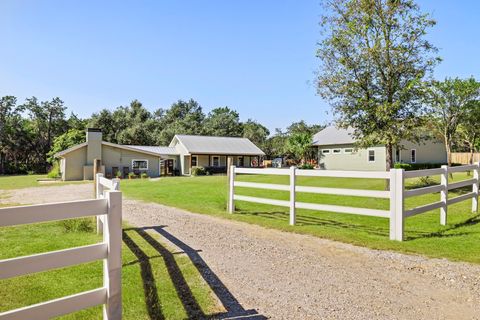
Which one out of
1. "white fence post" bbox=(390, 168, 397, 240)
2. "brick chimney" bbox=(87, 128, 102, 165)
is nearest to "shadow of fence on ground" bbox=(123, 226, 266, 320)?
"white fence post" bbox=(390, 168, 397, 240)

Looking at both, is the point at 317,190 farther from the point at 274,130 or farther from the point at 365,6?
the point at 274,130

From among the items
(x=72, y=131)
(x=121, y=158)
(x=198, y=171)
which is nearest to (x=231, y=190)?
(x=121, y=158)

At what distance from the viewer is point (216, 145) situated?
132 ft

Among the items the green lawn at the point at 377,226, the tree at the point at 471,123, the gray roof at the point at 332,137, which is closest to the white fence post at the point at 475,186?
the green lawn at the point at 377,226

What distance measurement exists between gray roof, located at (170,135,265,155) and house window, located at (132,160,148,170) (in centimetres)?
522

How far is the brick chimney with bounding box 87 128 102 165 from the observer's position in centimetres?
2998

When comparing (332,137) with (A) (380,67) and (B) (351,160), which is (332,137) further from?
(A) (380,67)

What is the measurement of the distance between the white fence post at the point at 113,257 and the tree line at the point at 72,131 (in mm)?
37178

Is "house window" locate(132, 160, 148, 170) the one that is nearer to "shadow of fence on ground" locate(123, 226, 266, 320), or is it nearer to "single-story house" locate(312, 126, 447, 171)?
"single-story house" locate(312, 126, 447, 171)

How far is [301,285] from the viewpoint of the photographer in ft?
14.3

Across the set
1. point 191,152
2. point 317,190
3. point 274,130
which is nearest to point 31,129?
point 191,152

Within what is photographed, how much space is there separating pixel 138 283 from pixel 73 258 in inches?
69.0

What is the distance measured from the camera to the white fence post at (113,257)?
291 cm

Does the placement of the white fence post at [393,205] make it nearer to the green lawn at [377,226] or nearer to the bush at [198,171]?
the green lawn at [377,226]
